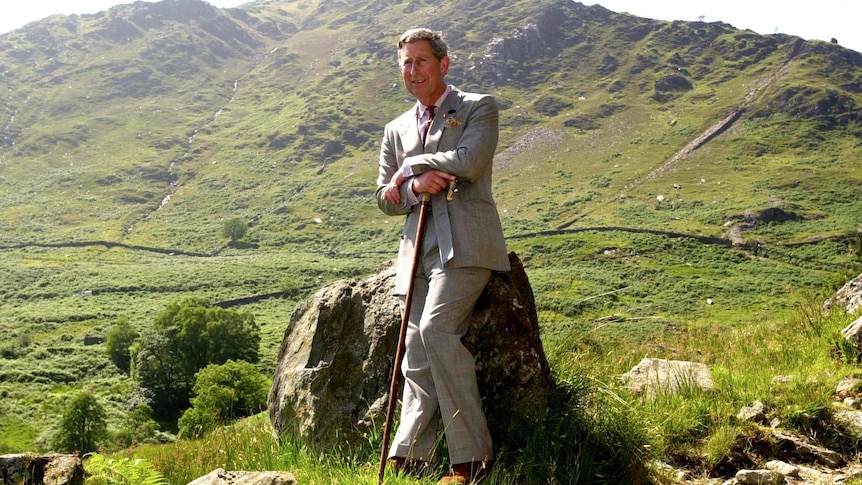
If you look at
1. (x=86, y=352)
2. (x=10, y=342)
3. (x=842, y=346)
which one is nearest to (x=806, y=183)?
(x=86, y=352)

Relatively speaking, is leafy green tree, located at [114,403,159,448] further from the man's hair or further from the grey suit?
the man's hair

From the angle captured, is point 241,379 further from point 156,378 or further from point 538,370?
point 538,370

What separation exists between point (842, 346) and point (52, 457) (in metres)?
7.56

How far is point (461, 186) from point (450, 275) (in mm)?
753

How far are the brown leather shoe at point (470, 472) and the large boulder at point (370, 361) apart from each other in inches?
17.2

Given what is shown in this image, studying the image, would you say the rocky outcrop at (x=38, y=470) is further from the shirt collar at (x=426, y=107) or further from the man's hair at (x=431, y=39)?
the man's hair at (x=431, y=39)

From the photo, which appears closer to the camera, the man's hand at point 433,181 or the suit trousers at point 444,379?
the suit trousers at point 444,379

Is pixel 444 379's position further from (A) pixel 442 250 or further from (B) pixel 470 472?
(A) pixel 442 250

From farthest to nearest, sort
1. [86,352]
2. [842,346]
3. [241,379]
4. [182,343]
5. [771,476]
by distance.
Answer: [86,352] → [182,343] → [241,379] → [842,346] → [771,476]

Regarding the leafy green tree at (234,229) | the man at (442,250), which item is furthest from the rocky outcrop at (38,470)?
the leafy green tree at (234,229)

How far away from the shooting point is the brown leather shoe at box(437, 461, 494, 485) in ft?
15.8

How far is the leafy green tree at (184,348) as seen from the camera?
7644 centimetres

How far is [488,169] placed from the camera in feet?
18.4

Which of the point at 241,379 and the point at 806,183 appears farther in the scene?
the point at 806,183
